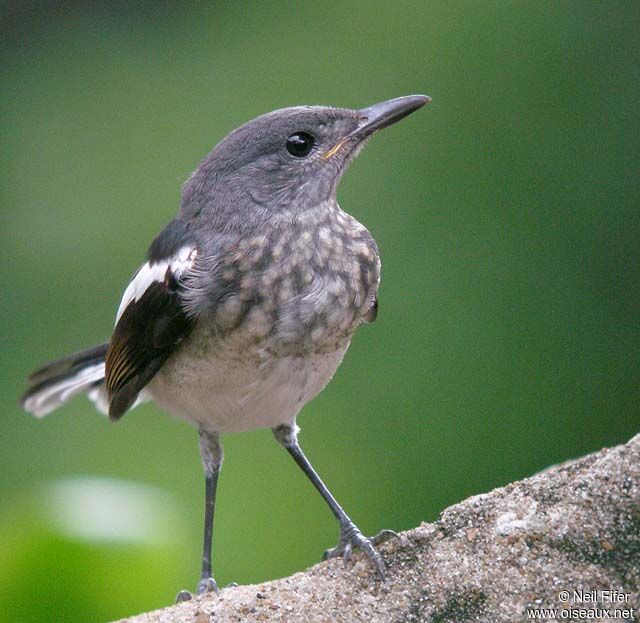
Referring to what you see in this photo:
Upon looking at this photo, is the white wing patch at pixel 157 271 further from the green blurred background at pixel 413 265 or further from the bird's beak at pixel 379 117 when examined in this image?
the green blurred background at pixel 413 265

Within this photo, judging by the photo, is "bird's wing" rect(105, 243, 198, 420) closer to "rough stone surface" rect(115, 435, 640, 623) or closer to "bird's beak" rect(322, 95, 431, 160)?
"bird's beak" rect(322, 95, 431, 160)

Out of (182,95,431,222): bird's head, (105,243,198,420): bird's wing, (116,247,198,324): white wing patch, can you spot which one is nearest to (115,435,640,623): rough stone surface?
(105,243,198,420): bird's wing

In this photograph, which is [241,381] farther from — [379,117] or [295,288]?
[379,117]

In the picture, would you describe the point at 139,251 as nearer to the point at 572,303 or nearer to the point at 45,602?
the point at 572,303

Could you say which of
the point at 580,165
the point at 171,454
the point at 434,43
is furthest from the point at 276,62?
the point at 171,454

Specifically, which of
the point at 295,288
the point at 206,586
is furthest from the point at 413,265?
the point at 206,586

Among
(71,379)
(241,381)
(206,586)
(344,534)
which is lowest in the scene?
(206,586)

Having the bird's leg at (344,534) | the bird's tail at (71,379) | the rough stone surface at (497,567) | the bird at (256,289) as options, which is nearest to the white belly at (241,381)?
the bird at (256,289)
